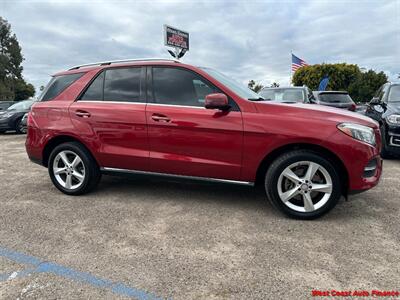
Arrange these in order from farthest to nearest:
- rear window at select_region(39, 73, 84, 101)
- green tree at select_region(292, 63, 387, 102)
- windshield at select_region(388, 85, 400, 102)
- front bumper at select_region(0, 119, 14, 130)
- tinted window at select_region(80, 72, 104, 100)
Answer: green tree at select_region(292, 63, 387, 102), front bumper at select_region(0, 119, 14, 130), windshield at select_region(388, 85, 400, 102), rear window at select_region(39, 73, 84, 101), tinted window at select_region(80, 72, 104, 100)

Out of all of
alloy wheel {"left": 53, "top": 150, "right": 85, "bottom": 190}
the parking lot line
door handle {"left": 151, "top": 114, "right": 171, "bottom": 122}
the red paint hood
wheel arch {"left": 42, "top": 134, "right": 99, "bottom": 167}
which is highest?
the red paint hood

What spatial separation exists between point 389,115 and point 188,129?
4.47m

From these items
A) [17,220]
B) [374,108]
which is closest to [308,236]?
[17,220]

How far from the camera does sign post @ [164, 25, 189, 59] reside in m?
20.1

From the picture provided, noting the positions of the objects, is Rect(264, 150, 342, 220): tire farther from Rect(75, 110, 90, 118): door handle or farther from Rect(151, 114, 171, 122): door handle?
Rect(75, 110, 90, 118): door handle

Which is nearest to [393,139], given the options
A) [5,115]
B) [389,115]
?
[389,115]

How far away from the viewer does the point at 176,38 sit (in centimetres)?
2103

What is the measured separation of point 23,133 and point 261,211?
43.5 ft

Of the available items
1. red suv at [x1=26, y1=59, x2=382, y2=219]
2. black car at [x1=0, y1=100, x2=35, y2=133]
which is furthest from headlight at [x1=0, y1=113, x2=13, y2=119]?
red suv at [x1=26, y1=59, x2=382, y2=219]

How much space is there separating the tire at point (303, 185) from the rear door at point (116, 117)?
1546 mm

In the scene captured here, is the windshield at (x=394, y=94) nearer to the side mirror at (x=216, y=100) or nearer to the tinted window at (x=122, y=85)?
the side mirror at (x=216, y=100)

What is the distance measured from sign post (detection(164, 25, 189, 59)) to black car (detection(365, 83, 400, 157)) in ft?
46.1

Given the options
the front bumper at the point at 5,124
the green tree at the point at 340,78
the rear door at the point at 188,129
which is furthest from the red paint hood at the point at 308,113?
the green tree at the point at 340,78

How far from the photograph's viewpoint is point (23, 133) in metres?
14.0
